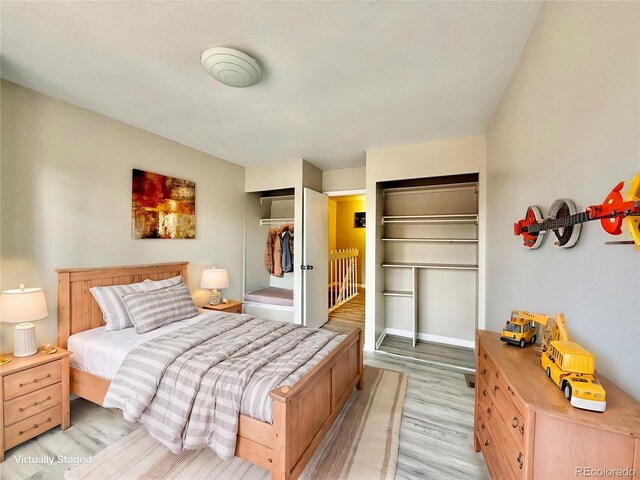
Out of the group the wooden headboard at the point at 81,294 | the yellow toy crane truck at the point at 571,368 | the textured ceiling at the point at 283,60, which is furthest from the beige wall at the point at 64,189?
the yellow toy crane truck at the point at 571,368

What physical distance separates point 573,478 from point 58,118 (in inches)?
152

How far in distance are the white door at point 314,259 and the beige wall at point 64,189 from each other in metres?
1.65

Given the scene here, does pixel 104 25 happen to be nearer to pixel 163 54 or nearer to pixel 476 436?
pixel 163 54

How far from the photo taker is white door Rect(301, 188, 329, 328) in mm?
3852

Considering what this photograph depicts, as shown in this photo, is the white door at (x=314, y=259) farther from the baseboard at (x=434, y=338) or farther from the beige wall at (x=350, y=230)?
the beige wall at (x=350, y=230)

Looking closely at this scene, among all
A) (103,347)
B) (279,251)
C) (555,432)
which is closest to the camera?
(555,432)

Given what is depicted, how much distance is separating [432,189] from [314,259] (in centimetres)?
201

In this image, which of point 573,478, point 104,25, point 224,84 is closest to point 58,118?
point 104,25

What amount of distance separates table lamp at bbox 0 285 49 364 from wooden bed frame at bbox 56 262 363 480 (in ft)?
1.13

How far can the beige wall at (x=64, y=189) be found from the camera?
6.68 ft

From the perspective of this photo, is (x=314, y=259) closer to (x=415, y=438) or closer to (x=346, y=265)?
(x=346, y=265)

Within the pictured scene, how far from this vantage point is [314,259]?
4.06 metres

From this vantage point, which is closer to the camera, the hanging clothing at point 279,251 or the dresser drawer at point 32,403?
the dresser drawer at point 32,403

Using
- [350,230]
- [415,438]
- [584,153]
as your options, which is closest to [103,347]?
[415,438]
